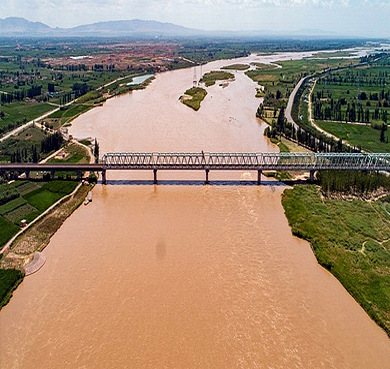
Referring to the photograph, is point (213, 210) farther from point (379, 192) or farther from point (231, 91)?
point (231, 91)

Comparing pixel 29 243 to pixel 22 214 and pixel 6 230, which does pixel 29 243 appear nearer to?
pixel 6 230

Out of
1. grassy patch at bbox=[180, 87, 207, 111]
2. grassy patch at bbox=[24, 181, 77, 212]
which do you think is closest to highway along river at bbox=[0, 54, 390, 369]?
grassy patch at bbox=[24, 181, 77, 212]

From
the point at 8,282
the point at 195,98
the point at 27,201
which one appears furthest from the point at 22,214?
the point at 195,98

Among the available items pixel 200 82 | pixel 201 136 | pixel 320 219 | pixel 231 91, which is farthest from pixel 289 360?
pixel 200 82

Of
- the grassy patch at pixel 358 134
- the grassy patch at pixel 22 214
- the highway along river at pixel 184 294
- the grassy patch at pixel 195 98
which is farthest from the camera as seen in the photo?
the grassy patch at pixel 195 98

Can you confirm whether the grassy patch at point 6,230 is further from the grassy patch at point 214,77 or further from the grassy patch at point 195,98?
the grassy patch at point 214,77

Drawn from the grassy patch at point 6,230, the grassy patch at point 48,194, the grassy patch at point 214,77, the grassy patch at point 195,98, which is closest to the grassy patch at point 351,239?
the grassy patch at point 48,194
